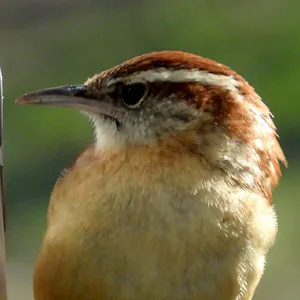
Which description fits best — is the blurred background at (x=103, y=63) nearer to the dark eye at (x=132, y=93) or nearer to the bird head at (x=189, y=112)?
the bird head at (x=189, y=112)

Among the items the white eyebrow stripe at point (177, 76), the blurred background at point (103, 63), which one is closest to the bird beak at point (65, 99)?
the white eyebrow stripe at point (177, 76)

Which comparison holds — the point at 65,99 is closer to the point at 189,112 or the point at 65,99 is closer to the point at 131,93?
the point at 131,93

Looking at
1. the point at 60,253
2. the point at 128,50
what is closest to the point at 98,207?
the point at 60,253

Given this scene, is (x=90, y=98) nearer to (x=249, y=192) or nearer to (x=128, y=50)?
(x=249, y=192)

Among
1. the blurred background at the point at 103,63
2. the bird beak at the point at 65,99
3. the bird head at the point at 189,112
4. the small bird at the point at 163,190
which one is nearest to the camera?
the small bird at the point at 163,190

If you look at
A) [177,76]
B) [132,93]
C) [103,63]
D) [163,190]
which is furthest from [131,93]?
[103,63]

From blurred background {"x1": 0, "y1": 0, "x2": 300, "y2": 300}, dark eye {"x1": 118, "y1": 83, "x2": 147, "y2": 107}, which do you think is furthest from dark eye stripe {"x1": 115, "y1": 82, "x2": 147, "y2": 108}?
blurred background {"x1": 0, "y1": 0, "x2": 300, "y2": 300}

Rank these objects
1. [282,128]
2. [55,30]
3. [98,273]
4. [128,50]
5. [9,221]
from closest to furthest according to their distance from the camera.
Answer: [98,273], [9,221], [282,128], [128,50], [55,30]
